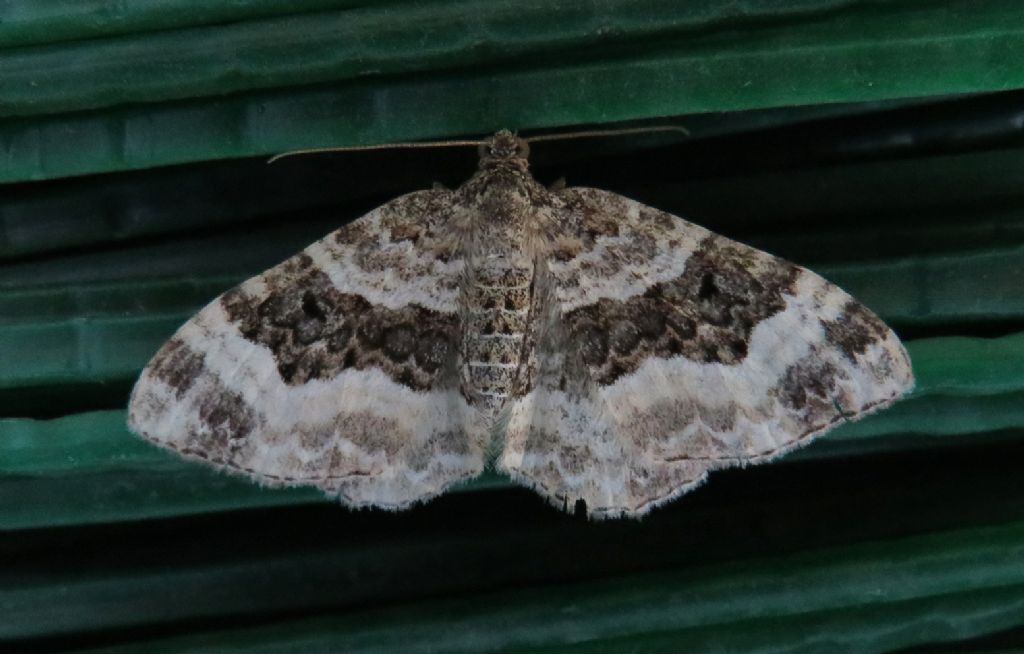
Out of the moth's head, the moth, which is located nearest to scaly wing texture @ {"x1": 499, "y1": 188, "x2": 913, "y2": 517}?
the moth

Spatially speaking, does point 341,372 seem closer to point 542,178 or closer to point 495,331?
point 495,331

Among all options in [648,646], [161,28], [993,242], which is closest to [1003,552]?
[993,242]

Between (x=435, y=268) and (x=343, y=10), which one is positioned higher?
(x=343, y=10)

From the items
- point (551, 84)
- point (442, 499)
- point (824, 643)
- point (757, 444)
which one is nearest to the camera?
point (757, 444)

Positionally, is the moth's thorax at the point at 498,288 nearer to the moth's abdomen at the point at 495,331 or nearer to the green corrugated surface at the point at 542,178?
the moth's abdomen at the point at 495,331

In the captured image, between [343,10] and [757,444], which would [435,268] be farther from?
[757,444]

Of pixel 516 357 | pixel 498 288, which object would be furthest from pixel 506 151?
pixel 516 357
